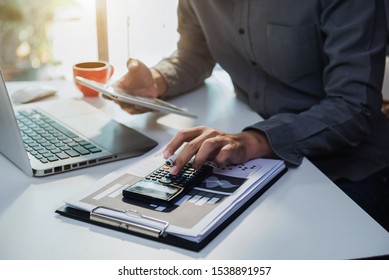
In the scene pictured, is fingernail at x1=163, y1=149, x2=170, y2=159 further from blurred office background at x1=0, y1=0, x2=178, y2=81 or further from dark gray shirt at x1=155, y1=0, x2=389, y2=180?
blurred office background at x1=0, y1=0, x2=178, y2=81

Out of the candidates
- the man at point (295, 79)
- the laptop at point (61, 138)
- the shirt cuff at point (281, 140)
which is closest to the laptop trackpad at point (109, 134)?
the laptop at point (61, 138)

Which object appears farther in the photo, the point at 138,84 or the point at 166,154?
the point at 138,84

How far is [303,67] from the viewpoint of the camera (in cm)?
119

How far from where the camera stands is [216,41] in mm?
1374

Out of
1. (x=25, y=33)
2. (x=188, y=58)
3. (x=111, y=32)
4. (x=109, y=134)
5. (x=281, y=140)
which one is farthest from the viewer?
(x=25, y=33)

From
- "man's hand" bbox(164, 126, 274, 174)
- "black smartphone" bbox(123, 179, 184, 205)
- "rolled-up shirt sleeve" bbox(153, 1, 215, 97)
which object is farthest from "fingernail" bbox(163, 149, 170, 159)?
"rolled-up shirt sleeve" bbox(153, 1, 215, 97)

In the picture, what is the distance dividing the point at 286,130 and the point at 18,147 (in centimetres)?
48

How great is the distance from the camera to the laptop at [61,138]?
2.91ft

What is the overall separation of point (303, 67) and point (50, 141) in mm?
579

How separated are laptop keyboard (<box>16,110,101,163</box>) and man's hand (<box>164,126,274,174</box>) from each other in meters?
0.18

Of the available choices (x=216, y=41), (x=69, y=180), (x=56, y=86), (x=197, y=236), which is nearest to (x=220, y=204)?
(x=197, y=236)

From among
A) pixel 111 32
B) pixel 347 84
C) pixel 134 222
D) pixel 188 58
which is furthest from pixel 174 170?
pixel 111 32

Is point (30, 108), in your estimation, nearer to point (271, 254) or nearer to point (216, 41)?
point (216, 41)

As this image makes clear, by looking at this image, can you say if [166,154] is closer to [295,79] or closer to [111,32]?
[295,79]
